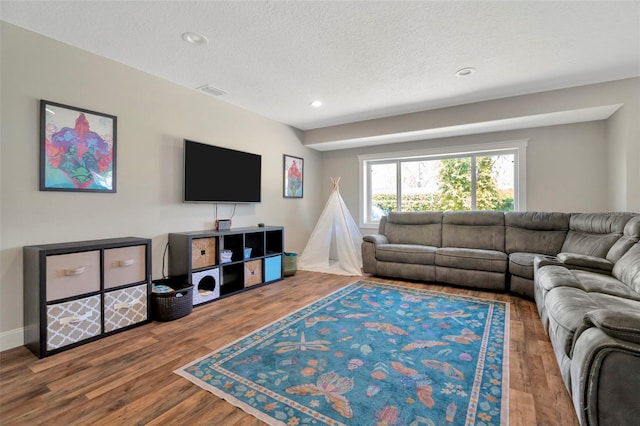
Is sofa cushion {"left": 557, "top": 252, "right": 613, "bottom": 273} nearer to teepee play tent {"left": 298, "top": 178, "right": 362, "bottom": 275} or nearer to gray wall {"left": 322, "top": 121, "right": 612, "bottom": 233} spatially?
gray wall {"left": 322, "top": 121, "right": 612, "bottom": 233}

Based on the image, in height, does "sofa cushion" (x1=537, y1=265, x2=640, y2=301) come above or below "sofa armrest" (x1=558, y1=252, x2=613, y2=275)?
below

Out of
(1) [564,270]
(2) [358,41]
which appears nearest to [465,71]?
(2) [358,41]

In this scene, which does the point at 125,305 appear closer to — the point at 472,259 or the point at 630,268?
the point at 472,259

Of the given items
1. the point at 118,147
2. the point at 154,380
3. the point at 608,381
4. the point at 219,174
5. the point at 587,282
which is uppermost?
the point at 118,147

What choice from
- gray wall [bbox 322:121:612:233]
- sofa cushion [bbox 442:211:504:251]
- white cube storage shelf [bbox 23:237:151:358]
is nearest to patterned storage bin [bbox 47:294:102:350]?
white cube storage shelf [bbox 23:237:151:358]

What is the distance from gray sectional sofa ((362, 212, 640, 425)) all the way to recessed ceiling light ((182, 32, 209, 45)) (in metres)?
2.97

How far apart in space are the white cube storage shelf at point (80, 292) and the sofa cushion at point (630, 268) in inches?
146

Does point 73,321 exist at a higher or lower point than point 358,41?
lower

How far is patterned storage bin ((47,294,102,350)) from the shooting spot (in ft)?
6.68

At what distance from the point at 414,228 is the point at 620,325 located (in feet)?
11.4

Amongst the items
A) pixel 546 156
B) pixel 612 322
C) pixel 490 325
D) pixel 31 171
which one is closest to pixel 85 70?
pixel 31 171

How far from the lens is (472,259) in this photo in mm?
3619

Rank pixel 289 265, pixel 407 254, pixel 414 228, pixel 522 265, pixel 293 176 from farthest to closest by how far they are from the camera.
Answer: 1. pixel 293 176
2. pixel 414 228
3. pixel 289 265
4. pixel 407 254
5. pixel 522 265

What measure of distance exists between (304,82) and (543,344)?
3148 mm
